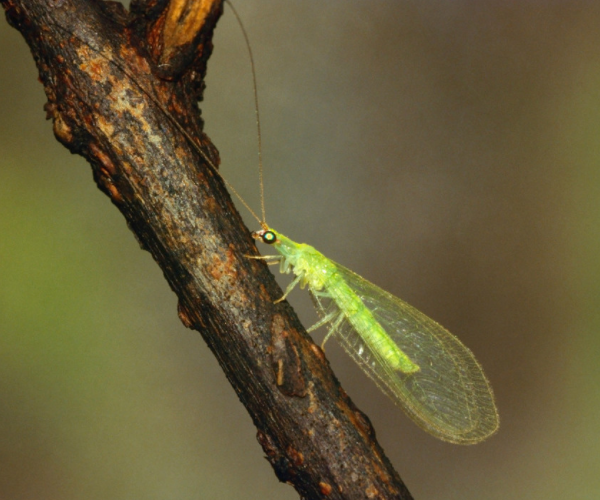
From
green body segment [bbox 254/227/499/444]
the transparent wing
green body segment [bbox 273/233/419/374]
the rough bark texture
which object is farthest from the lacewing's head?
the rough bark texture

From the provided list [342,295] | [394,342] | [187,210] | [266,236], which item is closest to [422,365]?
[394,342]

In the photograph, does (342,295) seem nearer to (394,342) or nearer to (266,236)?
(394,342)

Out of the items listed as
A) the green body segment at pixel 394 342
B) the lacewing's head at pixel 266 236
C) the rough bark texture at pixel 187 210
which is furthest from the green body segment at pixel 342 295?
the rough bark texture at pixel 187 210

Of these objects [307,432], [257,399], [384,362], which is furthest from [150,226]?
[384,362]

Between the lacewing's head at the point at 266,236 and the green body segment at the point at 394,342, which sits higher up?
the lacewing's head at the point at 266,236

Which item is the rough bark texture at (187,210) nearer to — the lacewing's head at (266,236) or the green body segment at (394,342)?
the lacewing's head at (266,236)
